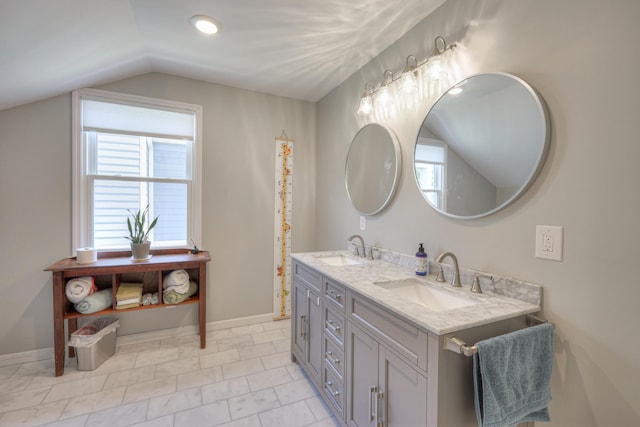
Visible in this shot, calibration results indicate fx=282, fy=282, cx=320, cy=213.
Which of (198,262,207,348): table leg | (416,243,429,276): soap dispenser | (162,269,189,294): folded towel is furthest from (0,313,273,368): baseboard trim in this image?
(416,243,429,276): soap dispenser

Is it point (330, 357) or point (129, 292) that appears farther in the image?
point (129, 292)

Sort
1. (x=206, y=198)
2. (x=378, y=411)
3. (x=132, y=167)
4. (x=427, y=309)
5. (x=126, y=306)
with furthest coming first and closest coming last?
(x=206, y=198) → (x=132, y=167) → (x=126, y=306) → (x=378, y=411) → (x=427, y=309)

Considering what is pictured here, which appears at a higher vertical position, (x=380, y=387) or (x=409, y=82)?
(x=409, y=82)

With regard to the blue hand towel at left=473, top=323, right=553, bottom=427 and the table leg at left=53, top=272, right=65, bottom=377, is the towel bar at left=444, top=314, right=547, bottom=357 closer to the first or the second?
the blue hand towel at left=473, top=323, right=553, bottom=427

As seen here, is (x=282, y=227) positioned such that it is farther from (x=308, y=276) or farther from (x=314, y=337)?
(x=314, y=337)

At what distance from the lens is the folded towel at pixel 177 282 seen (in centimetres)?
239

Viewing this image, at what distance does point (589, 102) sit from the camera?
1.04m

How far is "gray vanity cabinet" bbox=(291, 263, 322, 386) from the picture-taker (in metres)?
1.87

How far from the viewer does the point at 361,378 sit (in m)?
1.39

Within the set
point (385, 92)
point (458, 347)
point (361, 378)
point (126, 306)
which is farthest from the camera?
point (126, 306)

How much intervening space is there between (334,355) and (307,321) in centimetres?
40

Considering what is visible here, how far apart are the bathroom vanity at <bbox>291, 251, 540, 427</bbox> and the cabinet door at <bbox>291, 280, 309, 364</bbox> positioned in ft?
0.07

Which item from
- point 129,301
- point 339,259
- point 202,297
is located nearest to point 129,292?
point 129,301

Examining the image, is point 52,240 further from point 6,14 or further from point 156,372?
point 6,14
